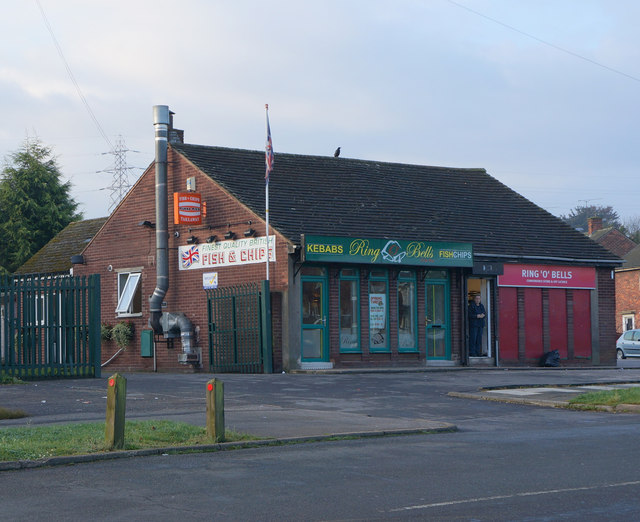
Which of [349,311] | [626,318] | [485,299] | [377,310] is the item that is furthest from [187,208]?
[626,318]

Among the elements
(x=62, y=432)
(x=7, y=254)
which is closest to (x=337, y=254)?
(x=62, y=432)

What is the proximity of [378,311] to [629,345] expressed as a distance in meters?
24.2

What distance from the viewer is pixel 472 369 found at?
88.1ft

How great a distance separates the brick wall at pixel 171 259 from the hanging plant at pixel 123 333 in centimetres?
19

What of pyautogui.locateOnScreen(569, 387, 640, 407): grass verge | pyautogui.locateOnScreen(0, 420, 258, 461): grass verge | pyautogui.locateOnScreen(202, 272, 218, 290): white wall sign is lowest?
pyautogui.locateOnScreen(569, 387, 640, 407): grass verge

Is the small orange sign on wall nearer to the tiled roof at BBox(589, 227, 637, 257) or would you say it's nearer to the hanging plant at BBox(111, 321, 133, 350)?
the hanging plant at BBox(111, 321, 133, 350)

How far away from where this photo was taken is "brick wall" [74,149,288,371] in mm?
26625

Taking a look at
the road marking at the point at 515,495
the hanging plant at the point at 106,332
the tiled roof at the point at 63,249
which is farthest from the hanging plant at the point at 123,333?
the road marking at the point at 515,495

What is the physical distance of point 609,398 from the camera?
54.1 feet

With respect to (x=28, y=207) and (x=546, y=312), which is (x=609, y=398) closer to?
(x=546, y=312)

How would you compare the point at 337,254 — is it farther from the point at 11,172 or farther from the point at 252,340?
the point at 11,172

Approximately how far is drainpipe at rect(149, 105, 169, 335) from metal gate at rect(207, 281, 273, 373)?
2199mm

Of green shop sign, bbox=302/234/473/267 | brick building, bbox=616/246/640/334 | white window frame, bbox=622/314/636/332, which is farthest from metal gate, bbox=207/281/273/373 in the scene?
white window frame, bbox=622/314/636/332

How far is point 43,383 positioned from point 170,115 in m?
12.5
